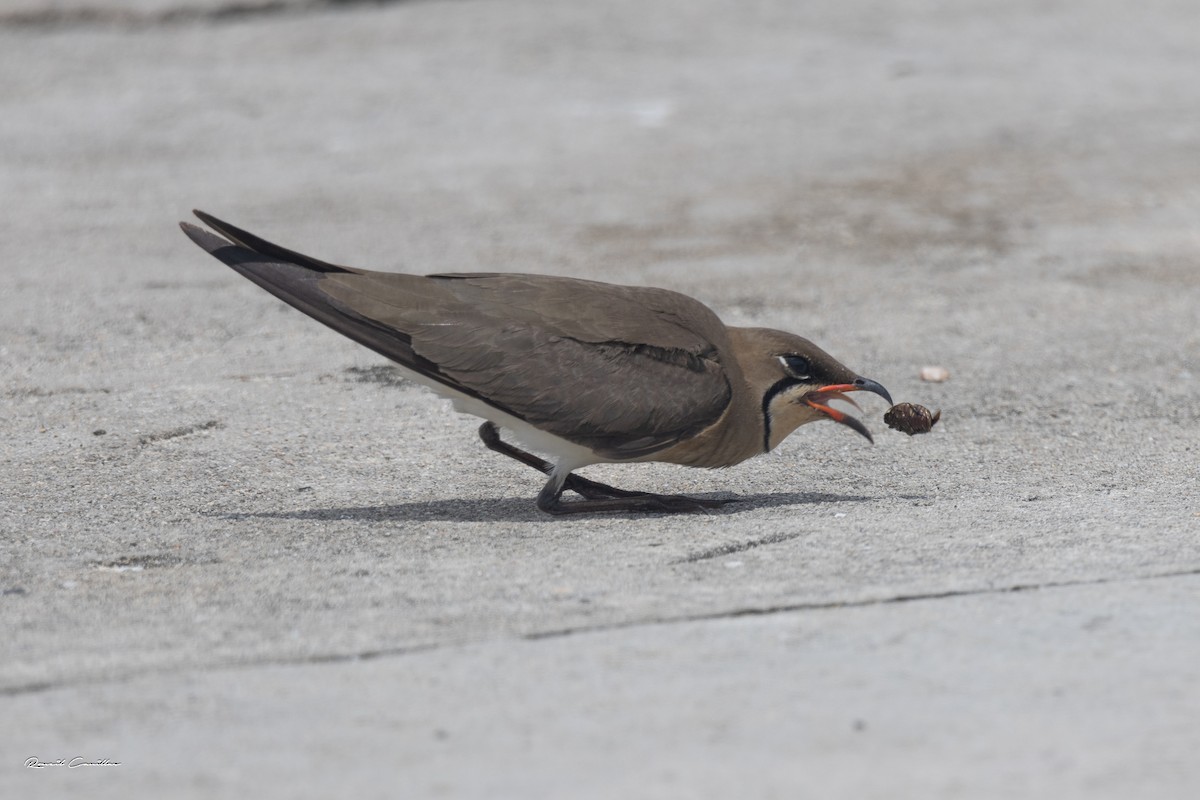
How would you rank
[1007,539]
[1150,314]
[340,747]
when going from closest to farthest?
A: 1. [340,747]
2. [1007,539]
3. [1150,314]

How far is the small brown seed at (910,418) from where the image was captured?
568 centimetres

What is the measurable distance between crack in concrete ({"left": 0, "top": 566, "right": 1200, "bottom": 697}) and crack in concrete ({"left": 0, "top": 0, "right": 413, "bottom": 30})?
9.48 m

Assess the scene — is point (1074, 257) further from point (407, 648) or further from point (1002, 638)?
point (407, 648)

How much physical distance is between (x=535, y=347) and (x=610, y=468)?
1037 mm

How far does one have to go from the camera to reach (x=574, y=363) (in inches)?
201

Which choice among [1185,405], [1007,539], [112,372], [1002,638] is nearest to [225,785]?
[1002,638]

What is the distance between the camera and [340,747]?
130 inches

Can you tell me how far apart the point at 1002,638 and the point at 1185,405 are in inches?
113

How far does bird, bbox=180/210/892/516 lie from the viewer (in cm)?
509

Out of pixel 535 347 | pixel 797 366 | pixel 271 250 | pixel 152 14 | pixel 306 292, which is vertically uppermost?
pixel 152 14
